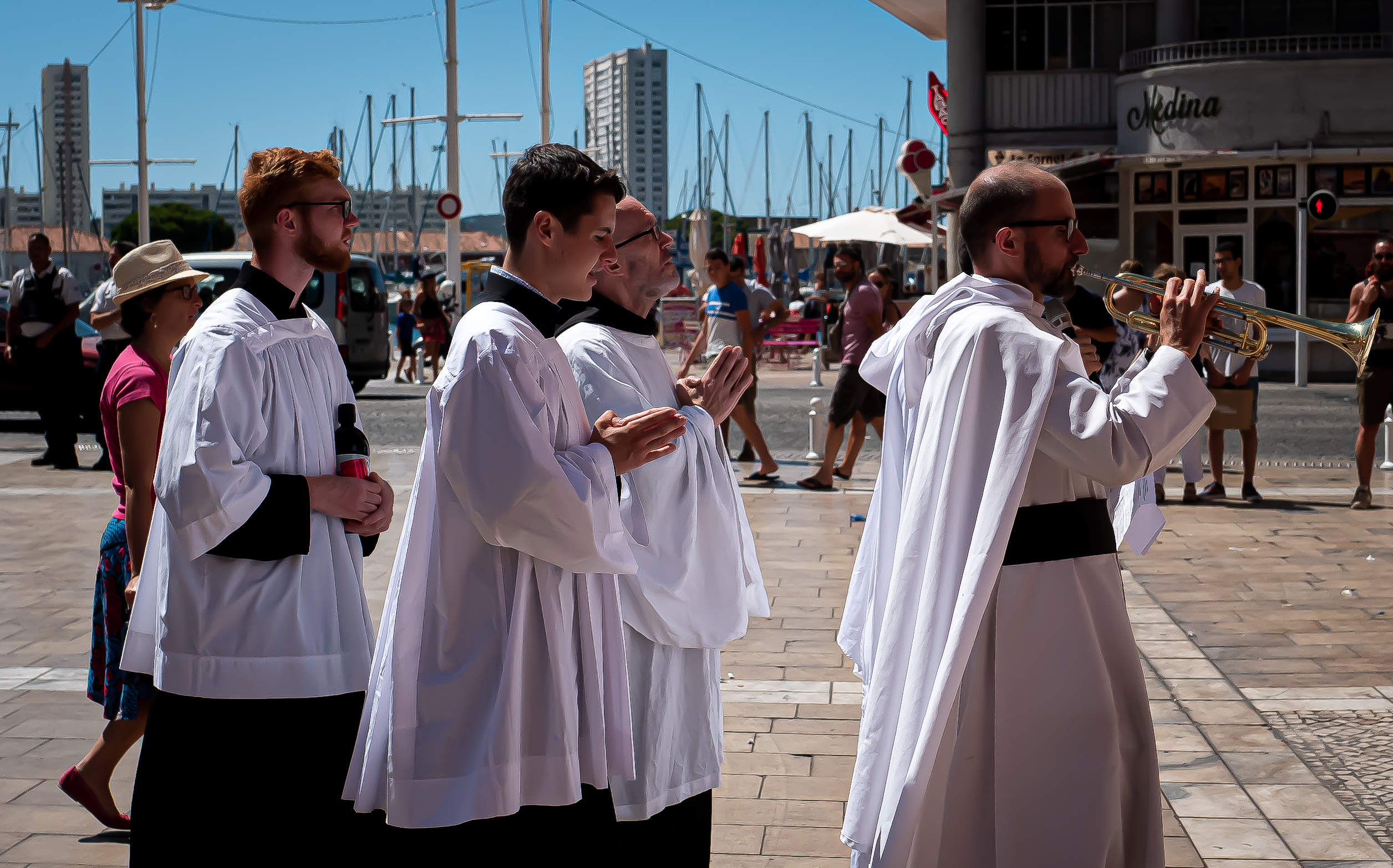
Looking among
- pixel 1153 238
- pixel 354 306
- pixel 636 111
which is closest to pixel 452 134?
pixel 354 306

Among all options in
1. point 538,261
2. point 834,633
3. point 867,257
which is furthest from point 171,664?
point 867,257

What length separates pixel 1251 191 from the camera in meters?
24.3

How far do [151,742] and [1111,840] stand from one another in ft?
7.14

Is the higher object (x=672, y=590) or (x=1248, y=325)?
(x=1248, y=325)

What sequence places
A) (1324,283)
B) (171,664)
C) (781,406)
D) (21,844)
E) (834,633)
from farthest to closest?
(1324,283), (781,406), (834,633), (21,844), (171,664)

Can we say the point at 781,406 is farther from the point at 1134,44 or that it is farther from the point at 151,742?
the point at 151,742

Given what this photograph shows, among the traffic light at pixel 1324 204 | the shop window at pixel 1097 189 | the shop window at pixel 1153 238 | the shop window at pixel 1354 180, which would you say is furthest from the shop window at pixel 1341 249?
the shop window at pixel 1097 189

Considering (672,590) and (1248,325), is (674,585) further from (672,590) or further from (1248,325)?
(1248,325)

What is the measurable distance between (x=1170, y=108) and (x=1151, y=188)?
4.64 feet

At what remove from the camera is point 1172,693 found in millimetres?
Result: 5961

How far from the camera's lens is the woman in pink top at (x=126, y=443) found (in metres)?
4.11

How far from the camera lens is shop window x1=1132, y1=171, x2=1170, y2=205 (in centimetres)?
2517

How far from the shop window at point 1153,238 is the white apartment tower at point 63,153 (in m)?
35.6

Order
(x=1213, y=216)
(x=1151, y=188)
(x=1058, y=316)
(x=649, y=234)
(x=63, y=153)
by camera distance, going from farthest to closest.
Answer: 1. (x=63, y=153)
2. (x=1151, y=188)
3. (x=1213, y=216)
4. (x=649, y=234)
5. (x=1058, y=316)
